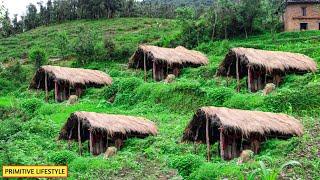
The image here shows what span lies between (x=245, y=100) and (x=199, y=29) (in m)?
21.4

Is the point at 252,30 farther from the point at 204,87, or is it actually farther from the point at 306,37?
the point at 204,87

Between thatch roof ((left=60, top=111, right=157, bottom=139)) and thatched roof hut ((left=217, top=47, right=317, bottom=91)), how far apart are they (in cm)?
620

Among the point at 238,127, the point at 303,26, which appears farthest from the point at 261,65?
the point at 303,26

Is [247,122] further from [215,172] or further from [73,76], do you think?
[73,76]

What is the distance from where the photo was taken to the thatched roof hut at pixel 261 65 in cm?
2845

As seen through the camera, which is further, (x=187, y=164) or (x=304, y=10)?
(x=304, y=10)

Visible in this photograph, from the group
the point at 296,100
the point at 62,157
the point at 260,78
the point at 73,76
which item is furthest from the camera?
the point at 73,76

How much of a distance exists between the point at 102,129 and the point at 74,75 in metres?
12.9

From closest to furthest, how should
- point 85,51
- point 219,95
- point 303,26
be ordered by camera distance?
point 219,95 < point 85,51 < point 303,26

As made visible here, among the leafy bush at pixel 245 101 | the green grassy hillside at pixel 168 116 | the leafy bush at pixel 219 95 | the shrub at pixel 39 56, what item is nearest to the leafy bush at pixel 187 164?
the green grassy hillside at pixel 168 116

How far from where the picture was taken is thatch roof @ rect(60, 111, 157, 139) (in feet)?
76.0

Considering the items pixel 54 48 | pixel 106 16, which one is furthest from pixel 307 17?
pixel 106 16

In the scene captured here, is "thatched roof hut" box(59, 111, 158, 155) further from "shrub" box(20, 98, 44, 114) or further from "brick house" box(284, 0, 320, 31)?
"brick house" box(284, 0, 320, 31)

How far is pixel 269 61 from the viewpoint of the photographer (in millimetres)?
28703
